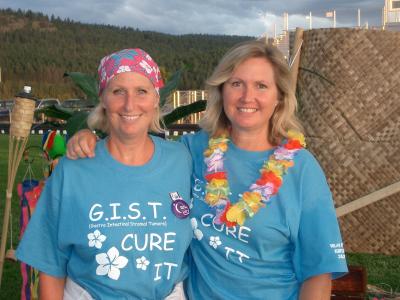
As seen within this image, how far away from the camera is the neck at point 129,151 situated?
2.30 meters

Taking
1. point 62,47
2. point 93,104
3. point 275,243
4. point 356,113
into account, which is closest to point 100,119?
point 275,243

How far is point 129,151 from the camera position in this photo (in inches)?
91.0

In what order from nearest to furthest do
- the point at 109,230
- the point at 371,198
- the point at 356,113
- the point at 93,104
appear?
the point at 109,230
the point at 93,104
the point at 371,198
the point at 356,113

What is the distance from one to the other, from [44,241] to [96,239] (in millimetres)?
229

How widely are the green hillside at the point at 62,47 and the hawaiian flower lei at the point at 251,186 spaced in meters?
52.2

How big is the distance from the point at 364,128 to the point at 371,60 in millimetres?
680

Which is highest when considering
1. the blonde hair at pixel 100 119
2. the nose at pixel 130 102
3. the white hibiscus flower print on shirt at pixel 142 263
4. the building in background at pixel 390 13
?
the building in background at pixel 390 13

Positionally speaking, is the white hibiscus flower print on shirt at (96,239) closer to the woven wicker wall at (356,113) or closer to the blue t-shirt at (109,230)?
the blue t-shirt at (109,230)

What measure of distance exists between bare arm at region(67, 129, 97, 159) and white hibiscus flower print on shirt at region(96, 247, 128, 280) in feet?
1.24

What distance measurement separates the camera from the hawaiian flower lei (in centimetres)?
226

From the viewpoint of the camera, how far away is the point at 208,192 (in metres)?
2.36

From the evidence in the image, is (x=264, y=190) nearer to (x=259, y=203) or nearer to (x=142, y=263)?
(x=259, y=203)

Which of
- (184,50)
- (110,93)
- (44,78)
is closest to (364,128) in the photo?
(110,93)

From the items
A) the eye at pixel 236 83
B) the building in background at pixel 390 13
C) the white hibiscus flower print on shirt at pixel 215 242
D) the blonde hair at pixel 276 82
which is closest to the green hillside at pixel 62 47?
the building in background at pixel 390 13
